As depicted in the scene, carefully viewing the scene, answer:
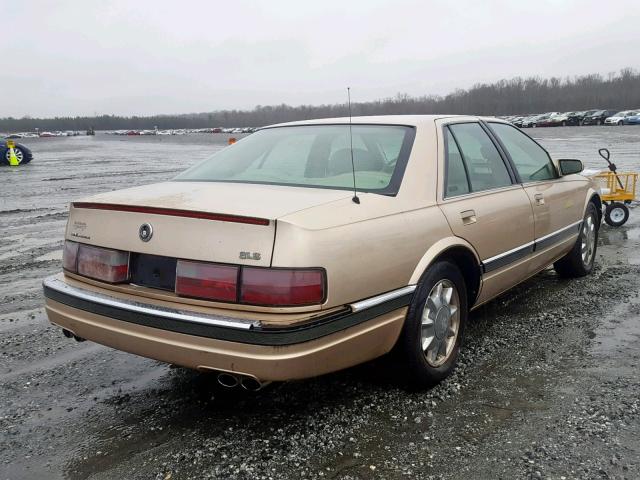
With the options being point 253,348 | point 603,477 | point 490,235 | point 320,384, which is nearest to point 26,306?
point 320,384

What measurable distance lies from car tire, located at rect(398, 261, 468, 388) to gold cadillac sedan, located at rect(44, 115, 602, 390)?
0.01 m

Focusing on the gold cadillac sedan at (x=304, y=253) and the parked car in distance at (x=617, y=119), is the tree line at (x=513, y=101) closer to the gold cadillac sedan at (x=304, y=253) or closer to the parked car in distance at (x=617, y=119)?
the parked car in distance at (x=617, y=119)

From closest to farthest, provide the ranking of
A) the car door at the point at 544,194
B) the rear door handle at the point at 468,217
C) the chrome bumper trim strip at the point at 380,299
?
1. the chrome bumper trim strip at the point at 380,299
2. the rear door handle at the point at 468,217
3. the car door at the point at 544,194

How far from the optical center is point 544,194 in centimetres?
457

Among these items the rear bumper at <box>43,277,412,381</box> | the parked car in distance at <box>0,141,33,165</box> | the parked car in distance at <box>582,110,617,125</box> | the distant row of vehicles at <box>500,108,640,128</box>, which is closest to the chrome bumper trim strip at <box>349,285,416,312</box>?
the rear bumper at <box>43,277,412,381</box>

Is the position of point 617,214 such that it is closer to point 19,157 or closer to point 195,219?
point 195,219

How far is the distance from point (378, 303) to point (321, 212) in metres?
0.53

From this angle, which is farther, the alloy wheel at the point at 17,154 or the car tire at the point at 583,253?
the alloy wheel at the point at 17,154

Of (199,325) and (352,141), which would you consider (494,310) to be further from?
(199,325)

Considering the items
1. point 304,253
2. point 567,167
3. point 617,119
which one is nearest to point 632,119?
point 617,119

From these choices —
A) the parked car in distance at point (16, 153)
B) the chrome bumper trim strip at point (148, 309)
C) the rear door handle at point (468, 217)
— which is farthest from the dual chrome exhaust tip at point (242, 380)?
the parked car in distance at point (16, 153)

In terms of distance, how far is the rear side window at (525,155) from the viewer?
4.52m

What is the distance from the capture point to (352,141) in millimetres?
3664

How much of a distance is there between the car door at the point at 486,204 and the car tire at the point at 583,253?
4.23ft
